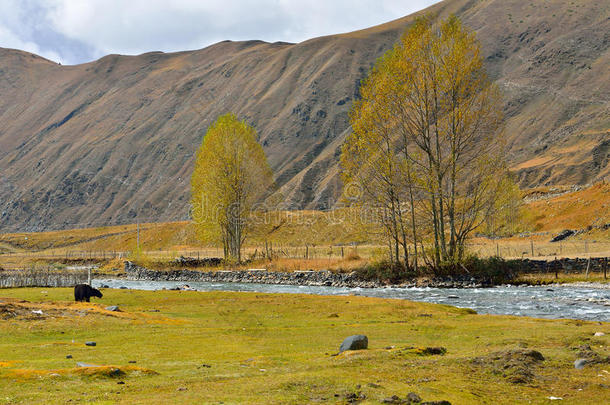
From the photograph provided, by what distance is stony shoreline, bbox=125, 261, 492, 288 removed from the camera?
39.0 m

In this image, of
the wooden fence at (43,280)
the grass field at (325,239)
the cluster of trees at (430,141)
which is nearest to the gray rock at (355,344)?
the cluster of trees at (430,141)

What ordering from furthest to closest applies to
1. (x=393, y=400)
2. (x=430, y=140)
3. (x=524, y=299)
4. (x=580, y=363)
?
(x=430, y=140) → (x=524, y=299) → (x=580, y=363) → (x=393, y=400)

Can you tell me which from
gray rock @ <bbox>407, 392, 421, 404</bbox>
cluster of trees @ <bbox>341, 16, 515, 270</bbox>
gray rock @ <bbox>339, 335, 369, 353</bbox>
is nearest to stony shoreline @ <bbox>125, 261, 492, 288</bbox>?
cluster of trees @ <bbox>341, 16, 515, 270</bbox>

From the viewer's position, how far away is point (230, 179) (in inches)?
2502

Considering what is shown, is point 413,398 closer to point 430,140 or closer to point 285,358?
point 285,358

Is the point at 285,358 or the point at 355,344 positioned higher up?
the point at 355,344

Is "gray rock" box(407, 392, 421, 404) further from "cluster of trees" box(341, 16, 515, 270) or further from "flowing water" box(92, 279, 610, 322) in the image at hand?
"cluster of trees" box(341, 16, 515, 270)

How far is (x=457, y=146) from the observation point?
39406 mm

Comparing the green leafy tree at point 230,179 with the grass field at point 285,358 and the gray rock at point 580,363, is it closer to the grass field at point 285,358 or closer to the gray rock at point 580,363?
the grass field at point 285,358

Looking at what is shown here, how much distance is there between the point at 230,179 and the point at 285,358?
52332 mm

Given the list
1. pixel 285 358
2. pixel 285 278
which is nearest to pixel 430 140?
pixel 285 278

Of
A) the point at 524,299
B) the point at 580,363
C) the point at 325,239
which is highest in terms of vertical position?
the point at 325,239

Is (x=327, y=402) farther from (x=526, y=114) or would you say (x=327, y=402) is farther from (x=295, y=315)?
(x=526, y=114)

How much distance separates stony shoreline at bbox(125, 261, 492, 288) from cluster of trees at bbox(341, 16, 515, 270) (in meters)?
1.77
